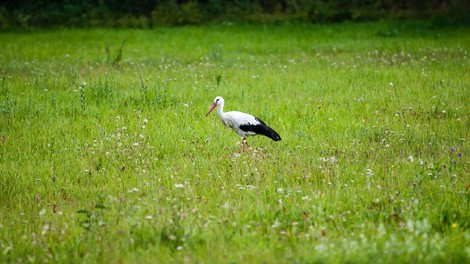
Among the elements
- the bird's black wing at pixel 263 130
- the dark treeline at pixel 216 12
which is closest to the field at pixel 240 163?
the bird's black wing at pixel 263 130

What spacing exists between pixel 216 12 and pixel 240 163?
83.0 ft

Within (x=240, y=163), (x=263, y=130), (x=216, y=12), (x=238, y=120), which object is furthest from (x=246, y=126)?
(x=216, y=12)

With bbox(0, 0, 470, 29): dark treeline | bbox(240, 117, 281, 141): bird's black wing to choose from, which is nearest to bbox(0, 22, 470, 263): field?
bbox(240, 117, 281, 141): bird's black wing

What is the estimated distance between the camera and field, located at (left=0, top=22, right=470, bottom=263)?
19.8ft

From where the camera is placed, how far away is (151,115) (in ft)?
39.6

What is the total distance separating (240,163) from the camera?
8.79 meters

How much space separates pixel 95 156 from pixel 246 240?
13.4ft

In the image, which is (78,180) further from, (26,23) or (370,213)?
(26,23)

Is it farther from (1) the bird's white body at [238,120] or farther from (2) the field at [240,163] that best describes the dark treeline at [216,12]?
(1) the bird's white body at [238,120]

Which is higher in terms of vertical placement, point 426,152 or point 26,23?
point 426,152

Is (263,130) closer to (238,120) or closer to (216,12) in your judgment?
(238,120)

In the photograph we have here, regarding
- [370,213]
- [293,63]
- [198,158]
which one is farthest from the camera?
[293,63]

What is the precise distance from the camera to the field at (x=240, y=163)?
6.03 metres

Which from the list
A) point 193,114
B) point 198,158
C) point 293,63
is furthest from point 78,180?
point 293,63
